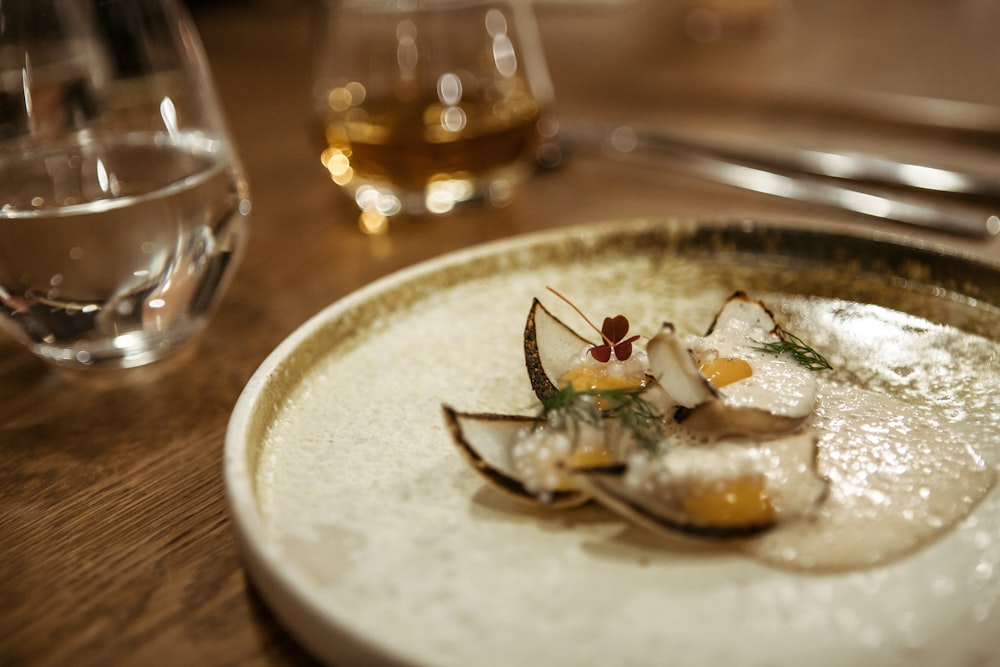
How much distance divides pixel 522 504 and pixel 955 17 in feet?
9.77

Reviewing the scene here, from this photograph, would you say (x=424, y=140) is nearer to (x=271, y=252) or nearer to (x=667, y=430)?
(x=271, y=252)

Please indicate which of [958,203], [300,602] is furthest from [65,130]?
[958,203]

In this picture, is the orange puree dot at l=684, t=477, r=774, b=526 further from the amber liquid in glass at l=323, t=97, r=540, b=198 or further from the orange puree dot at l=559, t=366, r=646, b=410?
the amber liquid in glass at l=323, t=97, r=540, b=198

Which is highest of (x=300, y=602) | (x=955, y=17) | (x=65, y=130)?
(x=65, y=130)

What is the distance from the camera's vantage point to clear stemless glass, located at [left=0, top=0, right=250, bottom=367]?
0.92m

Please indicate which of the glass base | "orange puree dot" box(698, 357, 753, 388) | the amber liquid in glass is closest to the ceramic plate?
"orange puree dot" box(698, 357, 753, 388)

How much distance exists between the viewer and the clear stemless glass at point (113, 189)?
924 mm

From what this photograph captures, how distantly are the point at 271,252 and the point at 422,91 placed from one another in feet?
1.26

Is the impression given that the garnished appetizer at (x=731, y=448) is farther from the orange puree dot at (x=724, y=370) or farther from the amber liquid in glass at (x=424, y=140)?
the amber liquid in glass at (x=424, y=140)

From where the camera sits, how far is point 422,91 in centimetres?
145

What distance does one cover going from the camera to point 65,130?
1.01 m

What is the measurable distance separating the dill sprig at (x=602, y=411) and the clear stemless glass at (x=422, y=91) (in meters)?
0.76

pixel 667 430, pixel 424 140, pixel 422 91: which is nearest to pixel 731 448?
pixel 667 430

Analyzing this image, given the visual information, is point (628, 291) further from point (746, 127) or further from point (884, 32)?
point (884, 32)
